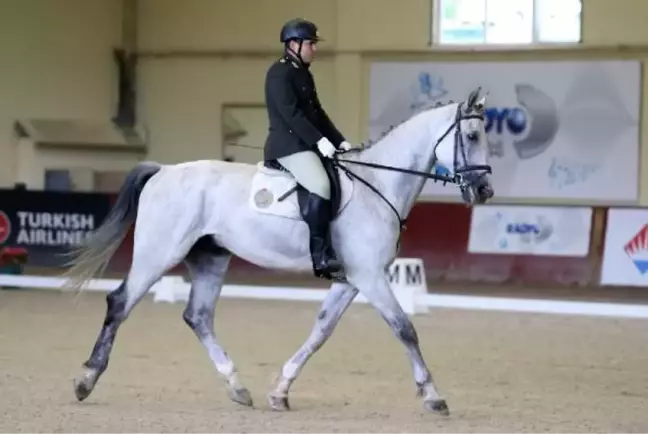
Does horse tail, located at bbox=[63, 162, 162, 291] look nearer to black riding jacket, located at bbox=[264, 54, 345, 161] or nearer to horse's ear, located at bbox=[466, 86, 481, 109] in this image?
black riding jacket, located at bbox=[264, 54, 345, 161]

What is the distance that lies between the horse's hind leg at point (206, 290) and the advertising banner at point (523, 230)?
27.0ft

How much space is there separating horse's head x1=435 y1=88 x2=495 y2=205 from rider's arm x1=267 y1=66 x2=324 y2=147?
0.65m

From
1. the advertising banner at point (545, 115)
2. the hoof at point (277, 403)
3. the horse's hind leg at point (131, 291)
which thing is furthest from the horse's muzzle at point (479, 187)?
the advertising banner at point (545, 115)

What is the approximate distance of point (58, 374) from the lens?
21.5ft

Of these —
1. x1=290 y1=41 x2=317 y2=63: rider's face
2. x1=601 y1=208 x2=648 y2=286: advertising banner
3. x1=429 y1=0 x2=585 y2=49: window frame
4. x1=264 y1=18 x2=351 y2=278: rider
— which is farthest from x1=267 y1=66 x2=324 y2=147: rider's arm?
x1=429 y1=0 x2=585 y2=49: window frame

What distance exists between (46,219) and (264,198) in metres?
9.34

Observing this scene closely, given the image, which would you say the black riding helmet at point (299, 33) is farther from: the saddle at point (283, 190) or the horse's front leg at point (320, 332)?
the horse's front leg at point (320, 332)

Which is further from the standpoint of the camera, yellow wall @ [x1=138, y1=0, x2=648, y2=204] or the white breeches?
yellow wall @ [x1=138, y1=0, x2=648, y2=204]

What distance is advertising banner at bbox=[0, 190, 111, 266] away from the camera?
46.2ft

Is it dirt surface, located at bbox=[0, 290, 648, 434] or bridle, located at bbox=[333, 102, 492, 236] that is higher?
bridle, located at bbox=[333, 102, 492, 236]

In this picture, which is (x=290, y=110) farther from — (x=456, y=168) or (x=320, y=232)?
(x=456, y=168)

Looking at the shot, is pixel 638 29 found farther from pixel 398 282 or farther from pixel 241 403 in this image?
pixel 241 403

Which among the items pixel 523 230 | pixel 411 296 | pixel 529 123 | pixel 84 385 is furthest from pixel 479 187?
pixel 529 123

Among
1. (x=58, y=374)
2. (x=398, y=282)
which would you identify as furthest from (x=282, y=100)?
(x=398, y=282)
